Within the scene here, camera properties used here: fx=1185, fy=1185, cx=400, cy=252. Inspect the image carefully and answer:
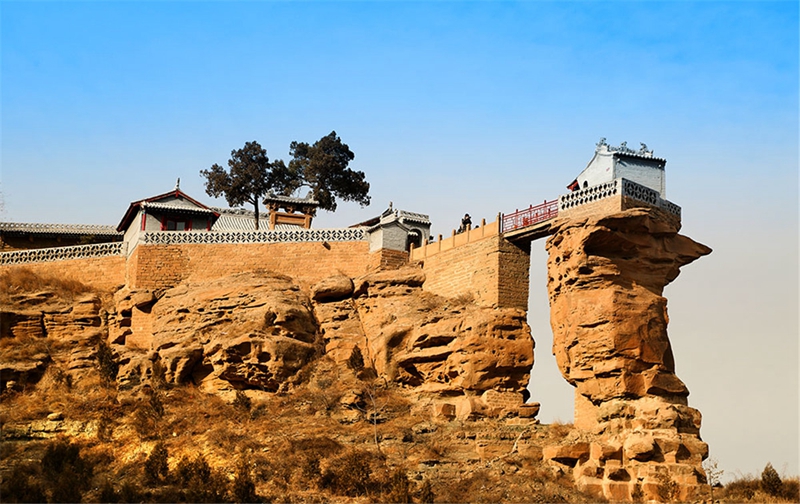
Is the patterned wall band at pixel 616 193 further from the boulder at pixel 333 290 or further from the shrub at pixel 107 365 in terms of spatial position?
the shrub at pixel 107 365

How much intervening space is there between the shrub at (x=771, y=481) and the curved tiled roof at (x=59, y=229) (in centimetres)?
3189

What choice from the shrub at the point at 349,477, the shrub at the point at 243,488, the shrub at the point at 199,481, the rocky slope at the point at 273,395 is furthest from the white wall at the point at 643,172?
the shrub at the point at 199,481

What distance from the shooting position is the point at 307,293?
140 ft

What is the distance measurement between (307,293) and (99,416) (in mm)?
8873

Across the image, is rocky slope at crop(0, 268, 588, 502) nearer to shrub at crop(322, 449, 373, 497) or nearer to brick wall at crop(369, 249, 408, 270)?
shrub at crop(322, 449, 373, 497)

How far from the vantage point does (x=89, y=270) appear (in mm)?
46625

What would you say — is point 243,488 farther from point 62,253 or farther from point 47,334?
point 62,253

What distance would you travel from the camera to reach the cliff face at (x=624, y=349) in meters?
32.3

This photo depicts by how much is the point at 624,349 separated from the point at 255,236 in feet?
54.7

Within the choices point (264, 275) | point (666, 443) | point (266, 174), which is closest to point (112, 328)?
point (264, 275)

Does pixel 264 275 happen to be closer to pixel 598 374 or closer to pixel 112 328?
pixel 112 328

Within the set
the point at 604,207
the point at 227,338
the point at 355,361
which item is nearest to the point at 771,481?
the point at 604,207

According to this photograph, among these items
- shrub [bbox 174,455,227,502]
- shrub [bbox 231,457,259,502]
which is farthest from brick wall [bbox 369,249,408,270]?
shrub [bbox 231,457,259,502]

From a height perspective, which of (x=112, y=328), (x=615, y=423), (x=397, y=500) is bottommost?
(x=397, y=500)
